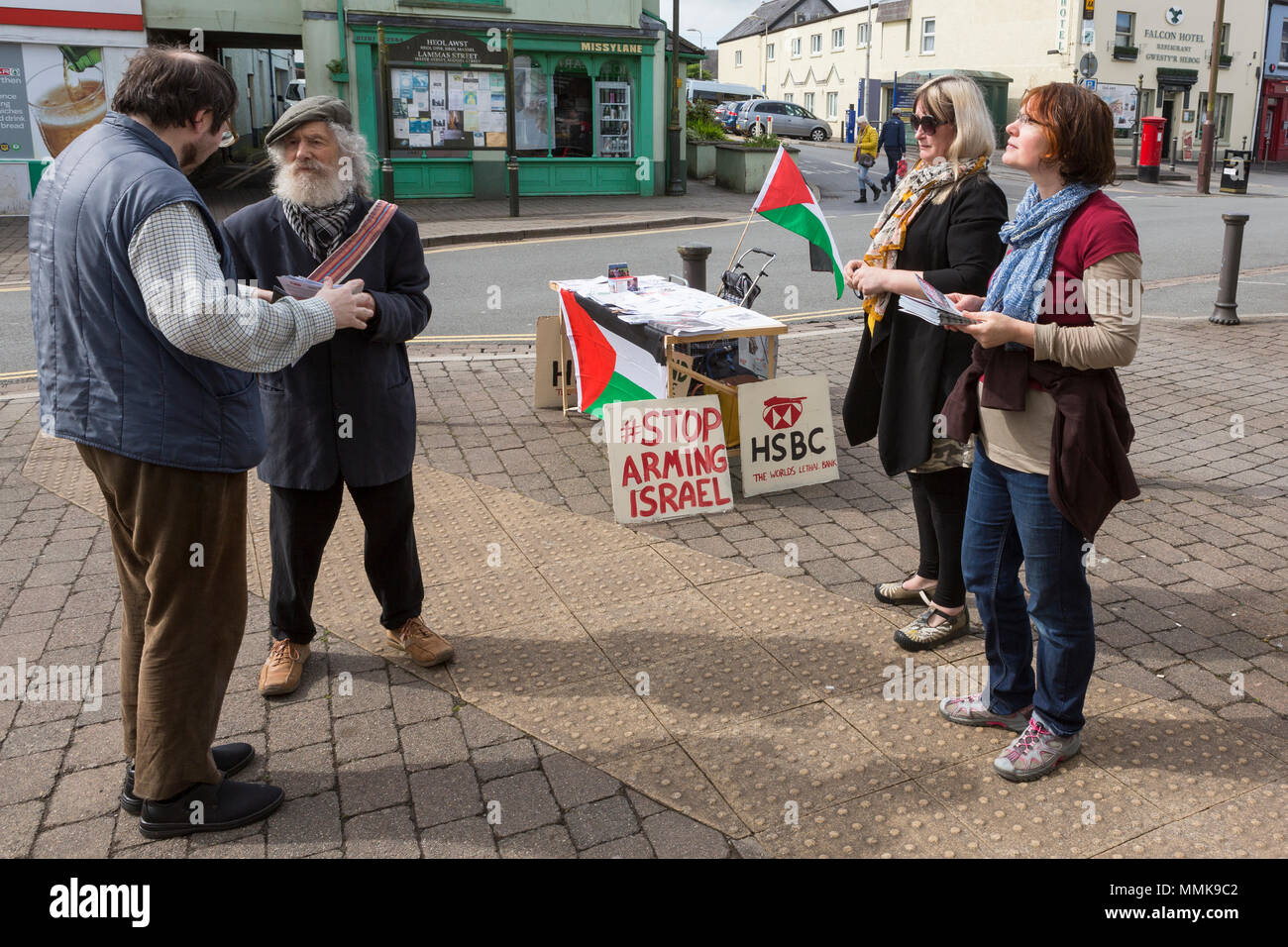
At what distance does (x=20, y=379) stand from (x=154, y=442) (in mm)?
6657

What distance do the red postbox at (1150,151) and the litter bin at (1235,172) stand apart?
2.69 m

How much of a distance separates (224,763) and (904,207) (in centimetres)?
312

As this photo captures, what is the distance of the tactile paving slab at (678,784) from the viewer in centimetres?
324

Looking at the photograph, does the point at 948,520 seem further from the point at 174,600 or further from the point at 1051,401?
the point at 174,600

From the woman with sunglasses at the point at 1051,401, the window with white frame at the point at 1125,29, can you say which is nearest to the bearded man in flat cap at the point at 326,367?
the woman with sunglasses at the point at 1051,401

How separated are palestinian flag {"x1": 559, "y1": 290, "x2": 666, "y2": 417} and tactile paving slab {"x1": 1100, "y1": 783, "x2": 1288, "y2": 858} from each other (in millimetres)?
3688

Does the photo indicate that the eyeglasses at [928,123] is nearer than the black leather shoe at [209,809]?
No

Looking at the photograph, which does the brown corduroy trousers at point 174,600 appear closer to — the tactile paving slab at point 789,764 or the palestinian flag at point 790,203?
the tactile paving slab at point 789,764

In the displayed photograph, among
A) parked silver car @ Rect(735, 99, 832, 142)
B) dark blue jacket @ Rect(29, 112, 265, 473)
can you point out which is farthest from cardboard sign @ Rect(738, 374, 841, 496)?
parked silver car @ Rect(735, 99, 832, 142)

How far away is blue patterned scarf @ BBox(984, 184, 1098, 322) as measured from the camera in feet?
10.1

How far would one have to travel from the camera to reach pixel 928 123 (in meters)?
4.02

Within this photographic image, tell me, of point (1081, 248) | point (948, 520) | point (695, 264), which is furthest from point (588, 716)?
point (695, 264)

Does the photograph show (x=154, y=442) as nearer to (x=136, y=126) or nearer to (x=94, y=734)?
(x=136, y=126)

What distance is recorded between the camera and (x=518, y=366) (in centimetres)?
870
